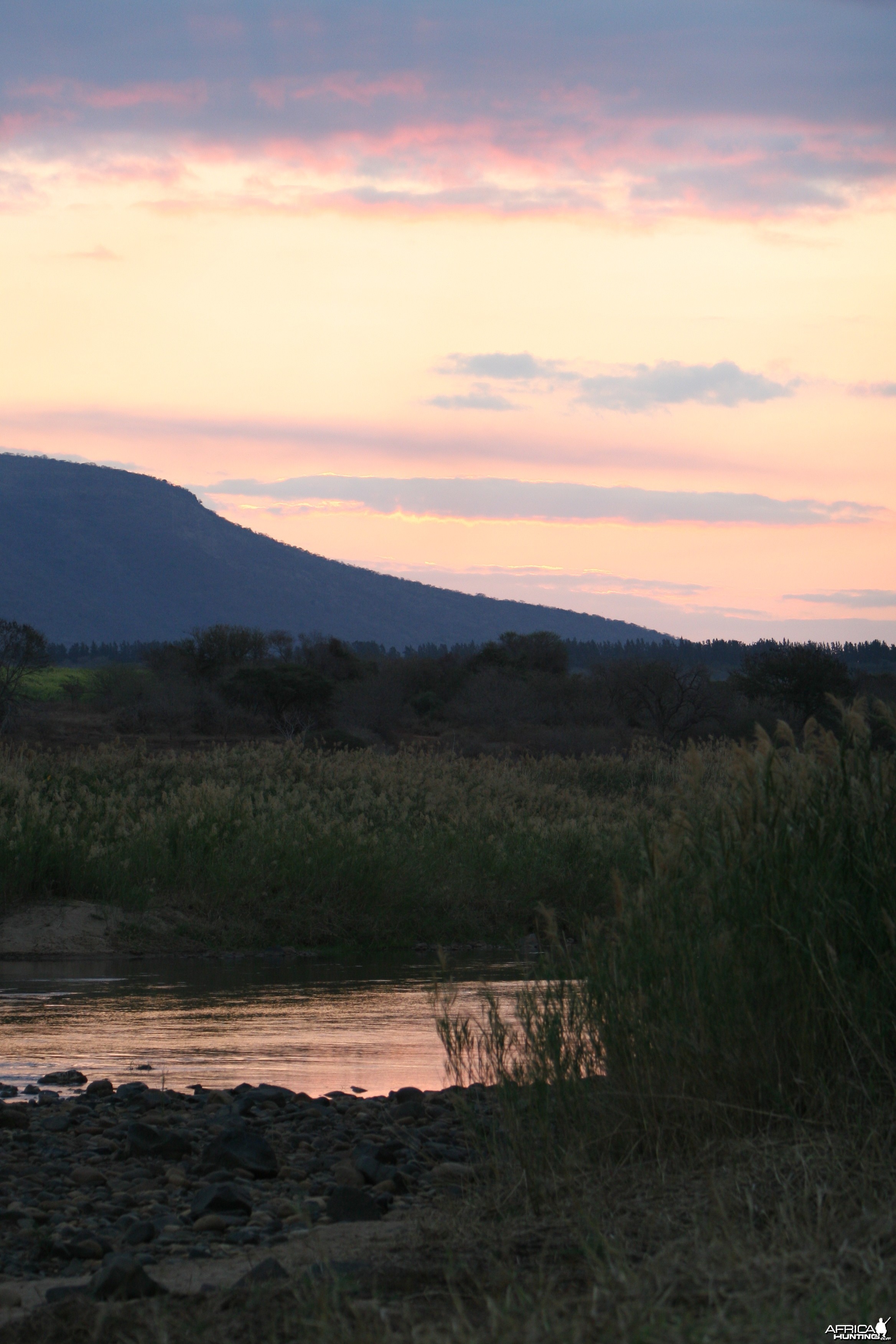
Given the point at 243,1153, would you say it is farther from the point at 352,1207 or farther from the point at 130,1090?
the point at 130,1090

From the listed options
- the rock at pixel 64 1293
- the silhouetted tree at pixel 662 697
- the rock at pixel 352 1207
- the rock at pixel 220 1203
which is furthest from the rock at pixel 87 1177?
the silhouetted tree at pixel 662 697

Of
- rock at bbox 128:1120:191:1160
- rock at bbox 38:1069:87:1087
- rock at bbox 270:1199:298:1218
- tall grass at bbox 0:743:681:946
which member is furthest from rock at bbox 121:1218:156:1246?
tall grass at bbox 0:743:681:946

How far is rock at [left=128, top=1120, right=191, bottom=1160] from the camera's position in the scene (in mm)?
7090

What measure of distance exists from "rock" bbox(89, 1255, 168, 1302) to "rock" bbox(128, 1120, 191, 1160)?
2.37 meters

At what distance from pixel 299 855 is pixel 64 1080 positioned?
389 inches

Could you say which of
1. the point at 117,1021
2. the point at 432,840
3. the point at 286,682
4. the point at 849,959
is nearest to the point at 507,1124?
the point at 849,959

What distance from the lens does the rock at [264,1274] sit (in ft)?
15.3

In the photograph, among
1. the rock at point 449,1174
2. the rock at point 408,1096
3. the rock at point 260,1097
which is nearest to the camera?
the rock at point 449,1174

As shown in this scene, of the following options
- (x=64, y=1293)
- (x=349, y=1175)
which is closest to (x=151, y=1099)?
(x=349, y=1175)

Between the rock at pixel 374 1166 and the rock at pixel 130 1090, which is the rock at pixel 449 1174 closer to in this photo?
the rock at pixel 374 1166

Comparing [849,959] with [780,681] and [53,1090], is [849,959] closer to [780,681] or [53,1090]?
[53,1090]

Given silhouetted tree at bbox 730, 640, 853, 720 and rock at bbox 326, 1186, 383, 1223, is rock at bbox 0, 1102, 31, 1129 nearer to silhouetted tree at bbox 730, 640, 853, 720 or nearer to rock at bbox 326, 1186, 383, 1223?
rock at bbox 326, 1186, 383, 1223

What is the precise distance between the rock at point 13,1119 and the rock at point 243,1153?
1.31 metres

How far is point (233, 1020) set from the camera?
40.3 feet
